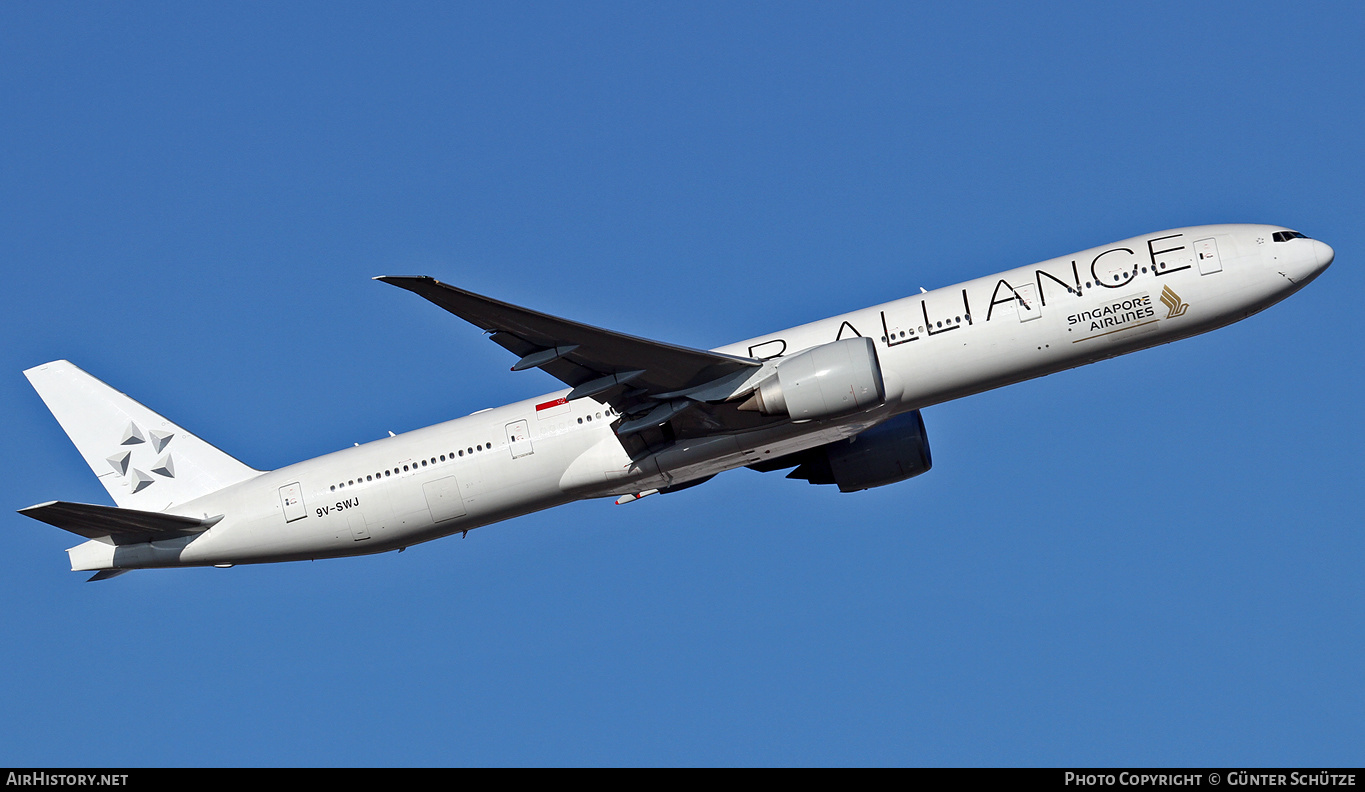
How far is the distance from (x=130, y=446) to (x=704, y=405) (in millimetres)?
18242

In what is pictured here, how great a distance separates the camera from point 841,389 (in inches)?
1159

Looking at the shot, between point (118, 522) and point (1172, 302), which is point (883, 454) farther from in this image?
point (118, 522)

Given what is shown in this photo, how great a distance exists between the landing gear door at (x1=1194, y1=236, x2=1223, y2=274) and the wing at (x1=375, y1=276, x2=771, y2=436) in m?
11.2

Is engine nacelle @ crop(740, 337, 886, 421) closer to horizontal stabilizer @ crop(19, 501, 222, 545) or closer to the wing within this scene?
the wing

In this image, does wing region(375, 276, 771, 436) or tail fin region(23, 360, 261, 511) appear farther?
tail fin region(23, 360, 261, 511)

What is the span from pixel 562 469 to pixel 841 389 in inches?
310

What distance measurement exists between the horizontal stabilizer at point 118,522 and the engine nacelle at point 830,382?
16.5 metres

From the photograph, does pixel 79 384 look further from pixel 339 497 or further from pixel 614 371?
pixel 614 371

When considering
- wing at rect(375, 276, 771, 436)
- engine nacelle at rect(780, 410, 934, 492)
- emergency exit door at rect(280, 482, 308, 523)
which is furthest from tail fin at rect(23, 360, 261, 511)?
engine nacelle at rect(780, 410, 934, 492)

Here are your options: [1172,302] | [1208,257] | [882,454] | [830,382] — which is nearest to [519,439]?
[830,382]

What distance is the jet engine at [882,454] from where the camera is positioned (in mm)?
35219

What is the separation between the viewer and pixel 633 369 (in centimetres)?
3080

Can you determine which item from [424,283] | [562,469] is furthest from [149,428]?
[424,283]

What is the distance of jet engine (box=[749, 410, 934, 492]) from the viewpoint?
3522cm
